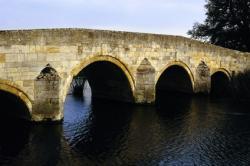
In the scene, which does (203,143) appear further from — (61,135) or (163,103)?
(163,103)

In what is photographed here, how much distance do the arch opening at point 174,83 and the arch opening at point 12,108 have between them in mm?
11051

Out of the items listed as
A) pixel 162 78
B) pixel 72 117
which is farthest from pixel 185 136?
pixel 162 78

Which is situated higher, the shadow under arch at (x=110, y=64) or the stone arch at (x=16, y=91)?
the shadow under arch at (x=110, y=64)

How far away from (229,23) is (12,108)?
2706cm

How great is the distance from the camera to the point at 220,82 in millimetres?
32000

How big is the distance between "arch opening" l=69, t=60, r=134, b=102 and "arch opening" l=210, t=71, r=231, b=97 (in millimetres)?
8994

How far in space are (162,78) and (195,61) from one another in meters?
4.57

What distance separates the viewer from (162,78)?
32.2 metres

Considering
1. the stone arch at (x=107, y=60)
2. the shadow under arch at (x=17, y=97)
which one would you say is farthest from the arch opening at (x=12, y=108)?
the stone arch at (x=107, y=60)

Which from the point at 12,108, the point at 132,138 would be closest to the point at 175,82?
the point at 132,138

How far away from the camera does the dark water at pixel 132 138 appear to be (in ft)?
45.6

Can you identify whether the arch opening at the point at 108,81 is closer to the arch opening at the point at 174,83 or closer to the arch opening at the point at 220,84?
the arch opening at the point at 174,83

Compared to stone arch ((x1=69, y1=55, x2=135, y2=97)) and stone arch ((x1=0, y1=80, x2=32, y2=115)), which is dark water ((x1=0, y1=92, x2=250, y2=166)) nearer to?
stone arch ((x1=0, y1=80, x2=32, y2=115))

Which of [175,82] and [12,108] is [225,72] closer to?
[175,82]
